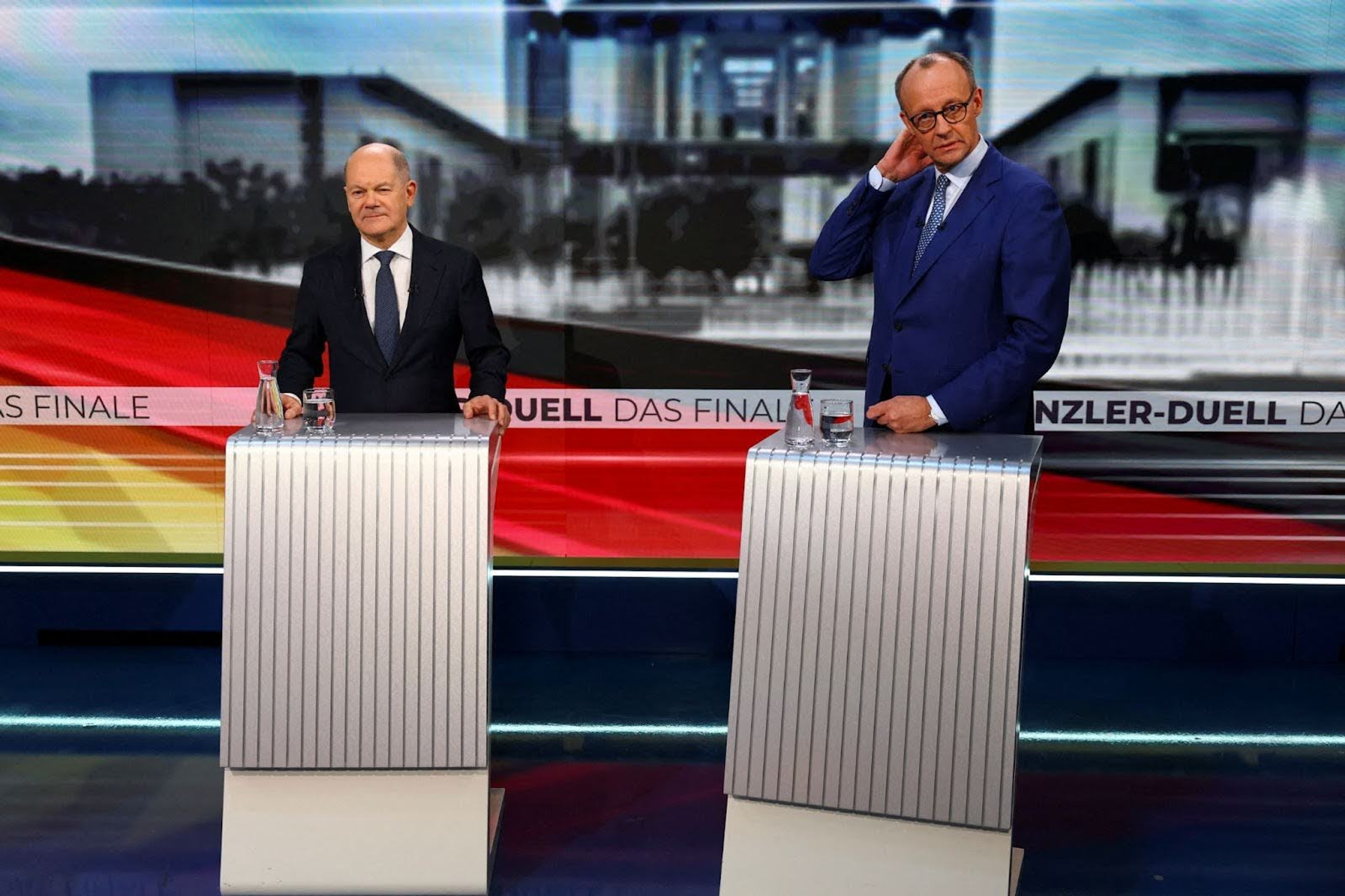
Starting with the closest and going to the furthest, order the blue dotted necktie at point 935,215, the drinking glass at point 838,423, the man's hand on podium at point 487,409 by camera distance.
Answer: the drinking glass at point 838,423, the blue dotted necktie at point 935,215, the man's hand on podium at point 487,409

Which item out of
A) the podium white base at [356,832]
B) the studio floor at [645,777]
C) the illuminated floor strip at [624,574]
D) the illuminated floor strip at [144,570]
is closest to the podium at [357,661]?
the podium white base at [356,832]

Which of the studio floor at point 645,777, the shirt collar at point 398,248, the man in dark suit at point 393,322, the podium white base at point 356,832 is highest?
the shirt collar at point 398,248

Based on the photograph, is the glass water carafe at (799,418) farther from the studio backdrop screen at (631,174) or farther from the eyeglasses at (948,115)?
the studio backdrop screen at (631,174)

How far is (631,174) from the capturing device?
4.48m

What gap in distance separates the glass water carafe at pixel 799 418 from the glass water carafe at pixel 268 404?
107 cm

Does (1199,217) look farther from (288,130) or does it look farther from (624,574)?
(288,130)

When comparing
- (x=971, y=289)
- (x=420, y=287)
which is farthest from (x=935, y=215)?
(x=420, y=287)

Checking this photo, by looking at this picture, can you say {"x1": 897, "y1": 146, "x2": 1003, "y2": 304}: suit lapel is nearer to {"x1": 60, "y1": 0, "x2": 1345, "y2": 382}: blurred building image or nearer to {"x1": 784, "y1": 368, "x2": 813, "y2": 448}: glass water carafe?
{"x1": 784, "y1": 368, "x2": 813, "y2": 448}: glass water carafe

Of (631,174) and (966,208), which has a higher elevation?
(631,174)

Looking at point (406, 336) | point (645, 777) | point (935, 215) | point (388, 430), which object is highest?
point (935, 215)

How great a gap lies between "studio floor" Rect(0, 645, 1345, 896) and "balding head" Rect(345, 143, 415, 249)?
1445mm

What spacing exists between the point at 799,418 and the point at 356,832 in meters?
1.26

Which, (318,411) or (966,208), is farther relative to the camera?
(966,208)

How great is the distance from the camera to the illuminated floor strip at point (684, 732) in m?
3.81
